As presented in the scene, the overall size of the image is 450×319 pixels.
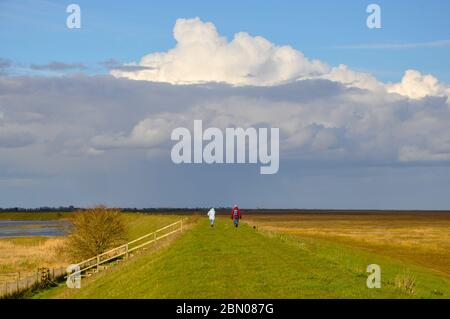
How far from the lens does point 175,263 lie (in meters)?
Answer: 30.0

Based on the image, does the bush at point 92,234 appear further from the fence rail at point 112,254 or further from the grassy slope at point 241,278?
the grassy slope at point 241,278

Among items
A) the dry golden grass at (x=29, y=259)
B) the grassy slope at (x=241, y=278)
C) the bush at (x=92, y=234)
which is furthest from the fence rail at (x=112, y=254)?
the dry golden grass at (x=29, y=259)

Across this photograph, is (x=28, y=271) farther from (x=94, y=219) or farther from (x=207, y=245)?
(x=207, y=245)

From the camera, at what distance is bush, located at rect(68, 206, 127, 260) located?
212 feet

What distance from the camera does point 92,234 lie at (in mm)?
65250

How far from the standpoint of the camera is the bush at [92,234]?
64.8m

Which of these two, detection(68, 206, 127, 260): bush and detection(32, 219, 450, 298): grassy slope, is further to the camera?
detection(68, 206, 127, 260): bush

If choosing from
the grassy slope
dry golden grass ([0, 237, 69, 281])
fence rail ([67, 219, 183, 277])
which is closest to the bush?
dry golden grass ([0, 237, 69, 281])

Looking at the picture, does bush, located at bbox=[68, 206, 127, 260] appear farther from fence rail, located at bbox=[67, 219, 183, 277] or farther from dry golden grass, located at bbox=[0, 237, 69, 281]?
fence rail, located at bbox=[67, 219, 183, 277]

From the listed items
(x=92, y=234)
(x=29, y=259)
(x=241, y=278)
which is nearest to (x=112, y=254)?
(x=92, y=234)

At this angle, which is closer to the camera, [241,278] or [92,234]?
[241,278]

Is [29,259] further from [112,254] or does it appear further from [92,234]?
[112,254]

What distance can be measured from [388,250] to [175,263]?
40.2 metres
